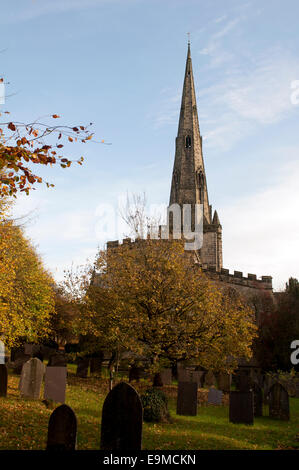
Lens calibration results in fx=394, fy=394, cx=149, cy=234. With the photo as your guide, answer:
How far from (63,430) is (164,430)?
4.63m

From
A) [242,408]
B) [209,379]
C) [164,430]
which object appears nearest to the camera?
[164,430]

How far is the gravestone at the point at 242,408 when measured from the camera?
1154 cm

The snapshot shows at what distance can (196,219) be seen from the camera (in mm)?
49531

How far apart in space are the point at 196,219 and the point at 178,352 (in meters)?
35.5

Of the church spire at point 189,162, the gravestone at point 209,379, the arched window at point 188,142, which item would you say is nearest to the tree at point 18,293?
the gravestone at point 209,379

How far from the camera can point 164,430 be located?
31.6ft

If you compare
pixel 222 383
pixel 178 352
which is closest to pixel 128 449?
pixel 178 352

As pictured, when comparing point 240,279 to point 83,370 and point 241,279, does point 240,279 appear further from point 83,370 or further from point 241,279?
point 83,370

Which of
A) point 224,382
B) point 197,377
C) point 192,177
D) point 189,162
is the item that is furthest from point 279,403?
point 189,162

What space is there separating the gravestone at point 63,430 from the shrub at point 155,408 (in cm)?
535

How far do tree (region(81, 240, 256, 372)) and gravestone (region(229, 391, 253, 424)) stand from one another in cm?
360

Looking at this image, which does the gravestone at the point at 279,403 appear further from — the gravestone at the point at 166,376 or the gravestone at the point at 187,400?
the gravestone at the point at 166,376

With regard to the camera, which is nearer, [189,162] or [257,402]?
[257,402]
